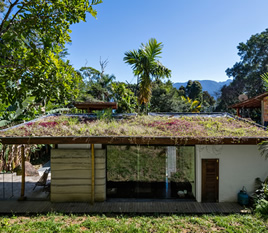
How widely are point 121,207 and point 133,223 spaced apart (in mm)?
1247

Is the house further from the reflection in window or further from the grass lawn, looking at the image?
the grass lawn

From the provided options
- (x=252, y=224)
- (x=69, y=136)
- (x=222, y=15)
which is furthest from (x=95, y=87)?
(x=252, y=224)

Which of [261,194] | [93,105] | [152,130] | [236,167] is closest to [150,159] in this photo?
[152,130]

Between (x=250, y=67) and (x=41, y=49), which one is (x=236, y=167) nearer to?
(x=41, y=49)

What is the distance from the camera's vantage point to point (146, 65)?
9.84 m

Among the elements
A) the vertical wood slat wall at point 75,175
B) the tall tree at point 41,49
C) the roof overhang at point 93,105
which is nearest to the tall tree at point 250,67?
the roof overhang at point 93,105

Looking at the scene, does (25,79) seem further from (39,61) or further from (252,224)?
(252,224)

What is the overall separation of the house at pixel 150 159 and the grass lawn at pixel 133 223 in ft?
4.24

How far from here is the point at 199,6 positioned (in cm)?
953

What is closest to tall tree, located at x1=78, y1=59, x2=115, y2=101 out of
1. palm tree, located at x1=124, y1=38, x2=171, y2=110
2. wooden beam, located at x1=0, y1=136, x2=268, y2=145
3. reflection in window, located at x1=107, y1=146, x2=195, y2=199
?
palm tree, located at x1=124, y1=38, x2=171, y2=110

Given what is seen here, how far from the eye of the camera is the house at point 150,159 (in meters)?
5.93

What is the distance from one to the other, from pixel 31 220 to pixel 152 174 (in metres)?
4.72

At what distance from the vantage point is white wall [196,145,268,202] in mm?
6930

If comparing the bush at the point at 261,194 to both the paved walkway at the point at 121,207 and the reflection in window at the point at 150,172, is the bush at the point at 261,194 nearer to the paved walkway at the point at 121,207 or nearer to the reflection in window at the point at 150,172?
the paved walkway at the point at 121,207
